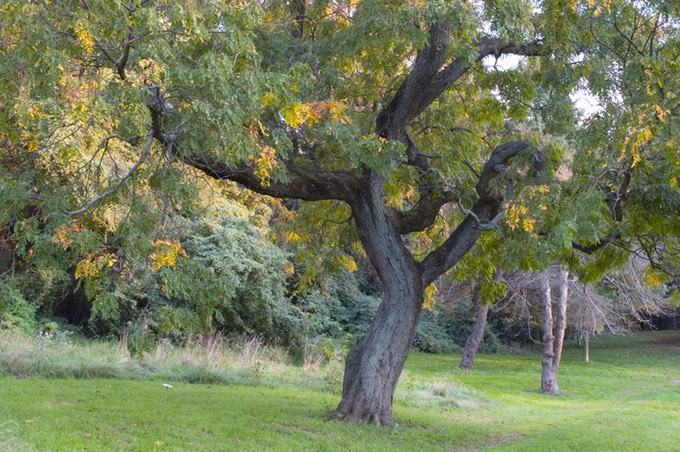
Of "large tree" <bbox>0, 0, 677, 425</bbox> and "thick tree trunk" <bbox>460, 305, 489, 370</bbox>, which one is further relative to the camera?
"thick tree trunk" <bbox>460, 305, 489, 370</bbox>

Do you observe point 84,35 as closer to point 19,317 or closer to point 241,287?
point 241,287

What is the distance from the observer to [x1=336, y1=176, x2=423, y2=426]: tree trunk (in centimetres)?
1194

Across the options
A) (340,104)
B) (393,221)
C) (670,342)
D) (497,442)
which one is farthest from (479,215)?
(670,342)

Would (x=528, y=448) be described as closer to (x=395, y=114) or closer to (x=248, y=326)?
(x=395, y=114)

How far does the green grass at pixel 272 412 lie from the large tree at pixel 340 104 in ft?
5.13

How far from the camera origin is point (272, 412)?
40.7 ft

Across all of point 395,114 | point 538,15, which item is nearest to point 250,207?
point 395,114

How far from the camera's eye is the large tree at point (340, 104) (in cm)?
824

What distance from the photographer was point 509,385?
24344mm

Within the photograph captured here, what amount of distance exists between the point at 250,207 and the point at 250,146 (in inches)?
682

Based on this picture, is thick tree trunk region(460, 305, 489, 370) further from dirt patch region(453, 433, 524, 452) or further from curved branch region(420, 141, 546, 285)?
curved branch region(420, 141, 546, 285)

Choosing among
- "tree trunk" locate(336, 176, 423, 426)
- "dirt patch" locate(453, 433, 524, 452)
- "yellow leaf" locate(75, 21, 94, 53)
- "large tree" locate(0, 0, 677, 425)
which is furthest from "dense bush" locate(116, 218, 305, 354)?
"yellow leaf" locate(75, 21, 94, 53)

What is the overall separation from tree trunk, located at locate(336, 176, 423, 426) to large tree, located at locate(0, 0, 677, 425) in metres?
0.03

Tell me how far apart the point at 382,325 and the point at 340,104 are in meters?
3.85
